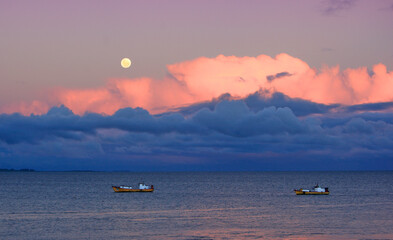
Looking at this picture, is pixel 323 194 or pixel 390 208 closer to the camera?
pixel 390 208

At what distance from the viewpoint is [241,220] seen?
283 ft

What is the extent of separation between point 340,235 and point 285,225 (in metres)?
11.6

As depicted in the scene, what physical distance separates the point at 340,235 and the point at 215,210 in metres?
39.9

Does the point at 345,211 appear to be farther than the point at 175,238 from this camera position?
Yes

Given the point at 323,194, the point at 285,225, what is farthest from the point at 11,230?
the point at 323,194

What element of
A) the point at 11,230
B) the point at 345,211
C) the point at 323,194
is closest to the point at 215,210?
the point at 345,211

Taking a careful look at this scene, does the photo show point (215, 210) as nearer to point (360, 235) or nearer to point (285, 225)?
point (285, 225)

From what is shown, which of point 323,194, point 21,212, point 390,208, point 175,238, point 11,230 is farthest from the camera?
point 323,194

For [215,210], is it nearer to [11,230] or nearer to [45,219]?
[45,219]

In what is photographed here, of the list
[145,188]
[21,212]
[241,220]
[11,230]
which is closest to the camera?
[11,230]

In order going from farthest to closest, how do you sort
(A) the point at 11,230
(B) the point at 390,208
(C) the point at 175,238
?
(B) the point at 390,208 < (A) the point at 11,230 < (C) the point at 175,238

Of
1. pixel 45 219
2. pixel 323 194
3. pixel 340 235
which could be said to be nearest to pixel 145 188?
pixel 323 194

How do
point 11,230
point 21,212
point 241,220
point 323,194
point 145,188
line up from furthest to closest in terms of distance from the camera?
point 145,188
point 323,194
point 21,212
point 241,220
point 11,230

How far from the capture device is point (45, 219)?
88000mm
